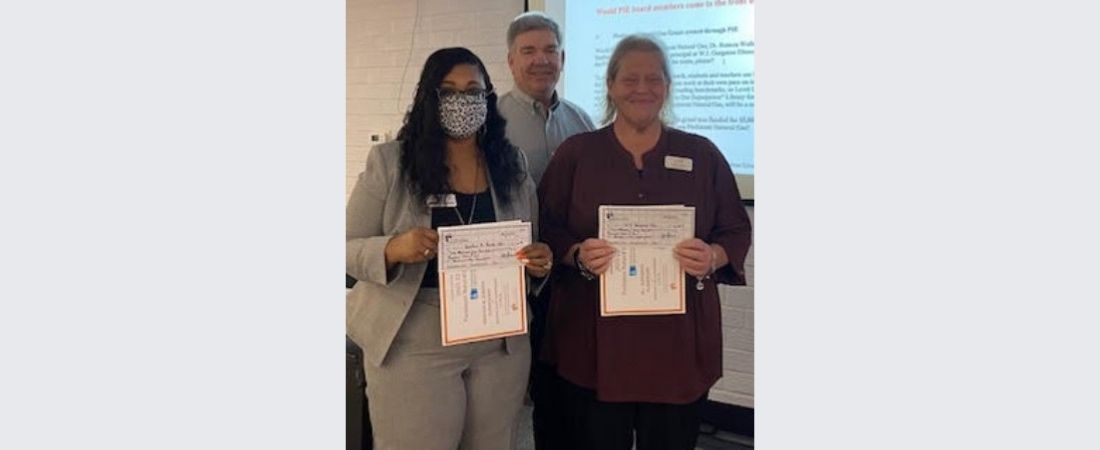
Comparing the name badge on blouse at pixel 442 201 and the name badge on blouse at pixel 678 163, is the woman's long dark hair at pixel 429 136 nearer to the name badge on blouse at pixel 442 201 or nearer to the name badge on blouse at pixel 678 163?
the name badge on blouse at pixel 442 201

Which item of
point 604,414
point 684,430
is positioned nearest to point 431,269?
point 604,414

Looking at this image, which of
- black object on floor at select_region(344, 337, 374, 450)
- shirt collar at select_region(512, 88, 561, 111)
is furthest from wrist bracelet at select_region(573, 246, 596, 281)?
black object on floor at select_region(344, 337, 374, 450)

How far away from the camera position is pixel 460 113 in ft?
5.48

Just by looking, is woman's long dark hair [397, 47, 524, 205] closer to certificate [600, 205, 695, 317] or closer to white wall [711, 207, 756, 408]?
certificate [600, 205, 695, 317]

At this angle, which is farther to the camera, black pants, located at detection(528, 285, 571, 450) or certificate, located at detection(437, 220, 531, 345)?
black pants, located at detection(528, 285, 571, 450)

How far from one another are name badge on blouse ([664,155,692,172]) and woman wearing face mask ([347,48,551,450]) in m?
0.40

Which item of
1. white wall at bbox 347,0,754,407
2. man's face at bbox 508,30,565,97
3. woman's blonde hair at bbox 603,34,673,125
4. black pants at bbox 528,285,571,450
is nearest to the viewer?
woman's blonde hair at bbox 603,34,673,125

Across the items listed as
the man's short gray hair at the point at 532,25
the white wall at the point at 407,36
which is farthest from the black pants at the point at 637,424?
the white wall at the point at 407,36

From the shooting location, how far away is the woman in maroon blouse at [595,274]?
1.80m

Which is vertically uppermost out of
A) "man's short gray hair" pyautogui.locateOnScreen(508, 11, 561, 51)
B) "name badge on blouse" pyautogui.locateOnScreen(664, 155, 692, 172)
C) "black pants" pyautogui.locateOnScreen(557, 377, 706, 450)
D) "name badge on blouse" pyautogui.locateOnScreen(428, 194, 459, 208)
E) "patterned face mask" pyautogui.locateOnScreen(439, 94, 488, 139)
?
"man's short gray hair" pyautogui.locateOnScreen(508, 11, 561, 51)

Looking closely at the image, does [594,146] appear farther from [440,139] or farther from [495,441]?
[495,441]

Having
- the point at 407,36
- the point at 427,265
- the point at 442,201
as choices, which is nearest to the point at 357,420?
the point at 427,265

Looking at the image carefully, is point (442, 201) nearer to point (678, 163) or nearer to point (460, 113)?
point (460, 113)

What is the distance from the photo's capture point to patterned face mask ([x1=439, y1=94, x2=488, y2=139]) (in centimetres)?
166
